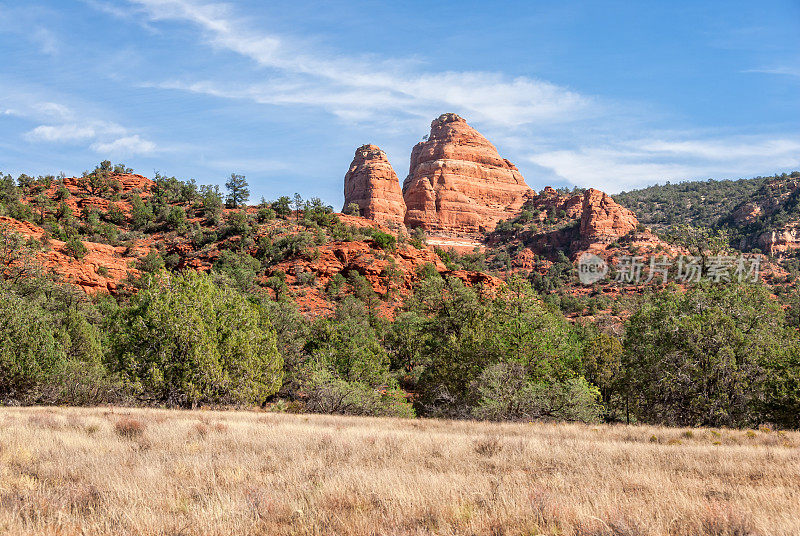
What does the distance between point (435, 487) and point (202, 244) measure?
6636cm

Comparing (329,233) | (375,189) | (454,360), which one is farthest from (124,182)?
(454,360)

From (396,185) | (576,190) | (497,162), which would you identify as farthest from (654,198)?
(396,185)

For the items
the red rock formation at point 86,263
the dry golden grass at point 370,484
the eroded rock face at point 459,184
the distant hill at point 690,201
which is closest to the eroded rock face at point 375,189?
the eroded rock face at point 459,184

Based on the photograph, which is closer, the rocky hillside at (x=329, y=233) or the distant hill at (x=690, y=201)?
the rocky hillside at (x=329, y=233)

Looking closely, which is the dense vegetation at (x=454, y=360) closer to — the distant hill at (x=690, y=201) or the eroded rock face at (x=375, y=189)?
the eroded rock face at (x=375, y=189)

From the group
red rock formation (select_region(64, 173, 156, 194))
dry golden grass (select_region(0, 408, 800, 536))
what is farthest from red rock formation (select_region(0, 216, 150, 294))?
dry golden grass (select_region(0, 408, 800, 536))

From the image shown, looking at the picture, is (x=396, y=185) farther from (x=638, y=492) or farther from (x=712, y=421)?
(x=638, y=492)

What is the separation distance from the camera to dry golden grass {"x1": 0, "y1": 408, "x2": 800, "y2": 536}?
562 cm

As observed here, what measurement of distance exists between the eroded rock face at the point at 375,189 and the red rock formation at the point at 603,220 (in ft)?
146

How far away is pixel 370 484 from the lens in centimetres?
Answer: 721

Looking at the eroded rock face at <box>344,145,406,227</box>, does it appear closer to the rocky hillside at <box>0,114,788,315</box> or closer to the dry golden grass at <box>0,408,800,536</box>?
the rocky hillside at <box>0,114,788,315</box>

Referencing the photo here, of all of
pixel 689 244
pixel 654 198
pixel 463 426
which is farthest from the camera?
pixel 654 198

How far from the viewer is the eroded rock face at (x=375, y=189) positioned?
13062 centimetres

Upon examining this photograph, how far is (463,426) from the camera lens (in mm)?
16297
